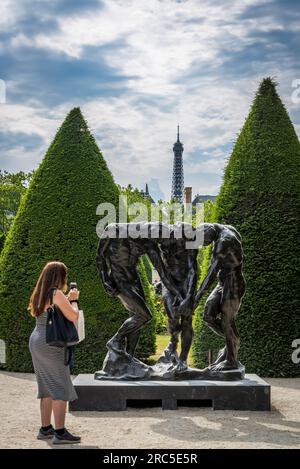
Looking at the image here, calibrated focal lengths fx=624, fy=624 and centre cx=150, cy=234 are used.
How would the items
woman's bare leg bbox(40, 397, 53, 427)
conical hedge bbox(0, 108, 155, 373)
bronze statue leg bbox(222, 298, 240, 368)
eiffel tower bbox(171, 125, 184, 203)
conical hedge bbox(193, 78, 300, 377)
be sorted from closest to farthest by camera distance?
1. woman's bare leg bbox(40, 397, 53, 427)
2. bronze statue leg bbox(222, 298, 240, 368)
3. conical hedge bbox(193, 78, 300, 377)
4. conical hedge bbox(0, 108, 155, 373)
5. eiffel tower bbox(171, 125, 184, 203)

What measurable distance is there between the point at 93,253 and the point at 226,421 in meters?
4.97

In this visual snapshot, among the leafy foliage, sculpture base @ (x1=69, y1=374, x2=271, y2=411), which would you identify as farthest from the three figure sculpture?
the leafy foliage

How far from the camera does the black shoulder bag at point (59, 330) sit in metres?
6.17

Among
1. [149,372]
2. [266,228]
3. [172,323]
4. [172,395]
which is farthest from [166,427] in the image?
[266,228]

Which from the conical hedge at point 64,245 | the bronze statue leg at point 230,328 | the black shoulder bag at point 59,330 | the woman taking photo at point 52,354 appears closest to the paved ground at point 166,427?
the woman taking photo at point 52,354

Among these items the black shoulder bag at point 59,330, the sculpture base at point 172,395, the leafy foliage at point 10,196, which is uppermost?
the leafy foliage at point 10,196

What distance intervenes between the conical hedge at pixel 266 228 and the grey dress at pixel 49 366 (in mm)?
5603

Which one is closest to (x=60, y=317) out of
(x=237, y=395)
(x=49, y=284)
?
(x=49, y=284)

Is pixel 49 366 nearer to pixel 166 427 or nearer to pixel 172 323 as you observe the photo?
pixel 166 427

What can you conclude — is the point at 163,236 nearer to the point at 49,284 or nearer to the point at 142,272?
the point at 49,284

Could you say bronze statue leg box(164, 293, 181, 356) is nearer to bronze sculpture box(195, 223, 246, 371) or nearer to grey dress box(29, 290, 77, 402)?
bronze sculpture box(195, 223, 246, 371)

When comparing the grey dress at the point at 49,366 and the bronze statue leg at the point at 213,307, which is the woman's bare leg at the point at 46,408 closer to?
the grey dress at the point at 49,366

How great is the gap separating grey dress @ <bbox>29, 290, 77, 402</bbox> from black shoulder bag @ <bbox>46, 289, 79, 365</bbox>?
11cm

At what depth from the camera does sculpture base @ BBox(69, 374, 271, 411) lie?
8.38 metres
